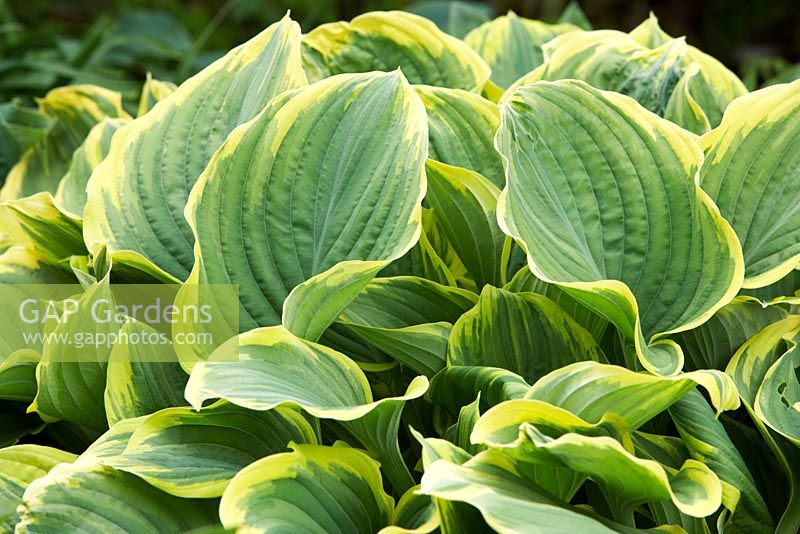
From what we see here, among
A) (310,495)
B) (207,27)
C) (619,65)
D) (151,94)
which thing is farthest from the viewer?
(207,27)

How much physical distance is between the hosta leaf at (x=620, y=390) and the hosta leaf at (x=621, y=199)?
0.07 m

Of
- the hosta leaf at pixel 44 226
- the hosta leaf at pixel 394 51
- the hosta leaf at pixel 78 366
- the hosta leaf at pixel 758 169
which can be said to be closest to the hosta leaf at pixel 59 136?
the hosta leaf at pixel 44 226

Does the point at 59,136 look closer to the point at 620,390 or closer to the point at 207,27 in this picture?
the point at 620,390

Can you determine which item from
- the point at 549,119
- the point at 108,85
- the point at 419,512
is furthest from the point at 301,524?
the point at 108,85

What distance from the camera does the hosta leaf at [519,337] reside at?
79 cm

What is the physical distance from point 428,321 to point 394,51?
15.3 inches

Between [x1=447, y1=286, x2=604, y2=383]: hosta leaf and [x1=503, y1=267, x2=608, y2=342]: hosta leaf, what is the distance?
1.8 inches

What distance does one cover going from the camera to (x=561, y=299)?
2.80 ft

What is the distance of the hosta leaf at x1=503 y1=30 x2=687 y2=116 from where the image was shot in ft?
3.36

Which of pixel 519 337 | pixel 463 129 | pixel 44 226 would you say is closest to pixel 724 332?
pixel 519 337

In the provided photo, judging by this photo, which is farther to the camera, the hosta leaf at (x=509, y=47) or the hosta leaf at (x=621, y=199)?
the hosta leaf at (x=509, y=47)

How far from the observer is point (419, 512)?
712 millimetres

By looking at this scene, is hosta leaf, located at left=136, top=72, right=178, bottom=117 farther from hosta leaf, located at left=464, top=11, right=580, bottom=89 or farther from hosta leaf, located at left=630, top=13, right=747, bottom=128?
hosta leaf, located at left=630, top=13, right=747, bottom=128

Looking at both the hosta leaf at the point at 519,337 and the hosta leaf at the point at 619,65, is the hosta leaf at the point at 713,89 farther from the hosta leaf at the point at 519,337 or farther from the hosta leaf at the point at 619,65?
the hosta leaf at the point at 519,337
